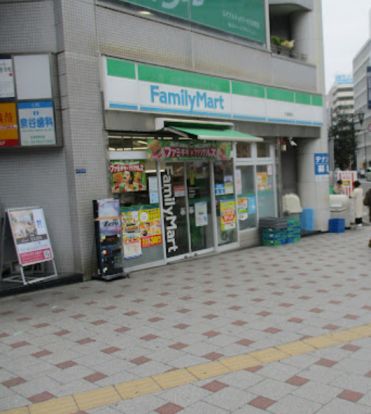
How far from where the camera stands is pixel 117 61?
29.8 feet

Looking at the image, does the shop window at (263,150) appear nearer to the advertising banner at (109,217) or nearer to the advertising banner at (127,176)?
the advertising banner at (127,176)

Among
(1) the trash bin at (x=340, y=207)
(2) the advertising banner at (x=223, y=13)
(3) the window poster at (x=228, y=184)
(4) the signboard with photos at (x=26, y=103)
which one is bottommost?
(1) the trash bin at (x=340, y=207)

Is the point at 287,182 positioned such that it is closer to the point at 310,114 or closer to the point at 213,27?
the point at 310,114

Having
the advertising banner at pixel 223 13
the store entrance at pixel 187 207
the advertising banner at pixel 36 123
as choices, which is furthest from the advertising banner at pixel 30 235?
the advertising banner at pixel 223 13

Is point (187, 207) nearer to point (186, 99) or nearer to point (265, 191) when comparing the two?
point (186, 99)

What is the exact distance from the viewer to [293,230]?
12883 millimetres

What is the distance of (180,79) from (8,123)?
376 centimetres

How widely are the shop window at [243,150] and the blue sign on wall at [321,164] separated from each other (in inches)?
129

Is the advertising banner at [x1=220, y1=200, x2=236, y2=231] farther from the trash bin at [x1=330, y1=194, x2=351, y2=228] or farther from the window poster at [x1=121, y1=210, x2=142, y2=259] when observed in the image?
the trash bin at [x1=330, y1=194, x2=351, y2=228]

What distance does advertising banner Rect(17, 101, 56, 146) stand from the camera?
28.0 feet

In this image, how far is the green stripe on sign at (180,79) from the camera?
31.6 feet

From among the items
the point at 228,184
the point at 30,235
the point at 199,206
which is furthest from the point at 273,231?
the point at 30,235

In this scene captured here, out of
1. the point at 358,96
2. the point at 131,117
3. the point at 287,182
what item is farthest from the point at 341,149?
the point at 358,96

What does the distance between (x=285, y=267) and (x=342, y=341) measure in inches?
173
